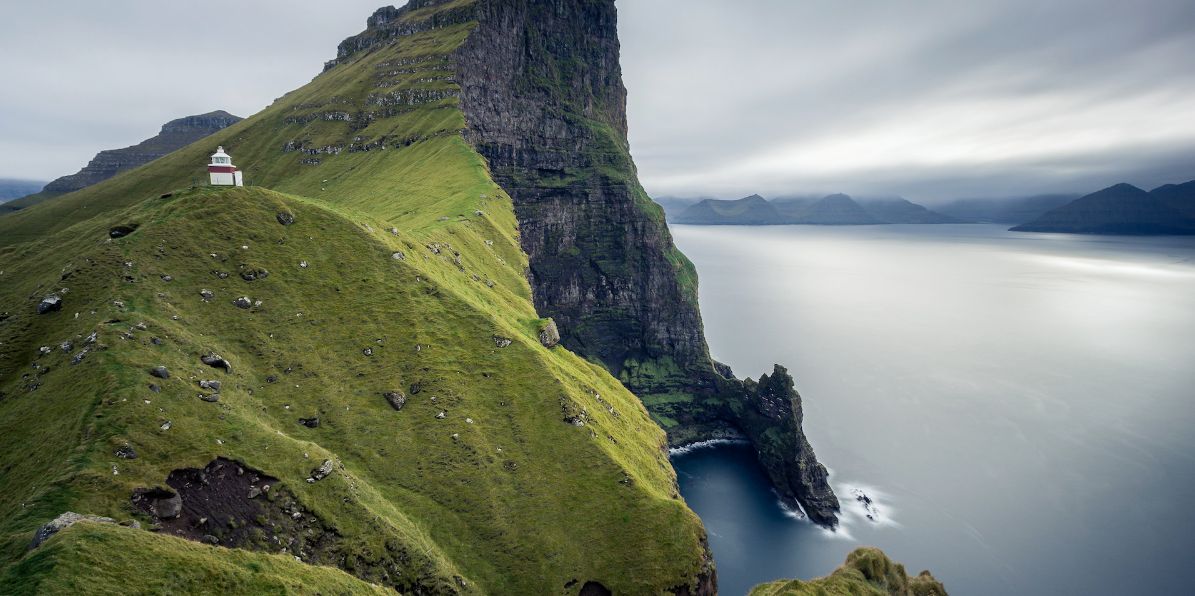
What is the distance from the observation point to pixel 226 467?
27.2 m

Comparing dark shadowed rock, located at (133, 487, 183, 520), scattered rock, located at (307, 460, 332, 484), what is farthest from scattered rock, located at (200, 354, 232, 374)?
dark shadowed rock, located at (133, 487, 183, 520)

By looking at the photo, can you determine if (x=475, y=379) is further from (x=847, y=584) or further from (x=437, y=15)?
(x=437, y=15)

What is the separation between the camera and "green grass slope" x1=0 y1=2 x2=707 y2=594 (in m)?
23.4

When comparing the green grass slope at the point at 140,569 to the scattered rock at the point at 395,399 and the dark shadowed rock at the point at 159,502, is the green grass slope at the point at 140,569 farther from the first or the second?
the scattered rock at the point at 395,399

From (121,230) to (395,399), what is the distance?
2525 centimetres

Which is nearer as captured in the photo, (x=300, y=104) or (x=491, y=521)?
(x=491, y=521)

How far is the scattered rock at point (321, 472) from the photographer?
98.3ft

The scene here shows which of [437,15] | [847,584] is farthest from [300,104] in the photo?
[847,584]

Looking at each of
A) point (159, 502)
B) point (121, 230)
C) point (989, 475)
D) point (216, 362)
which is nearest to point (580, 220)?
point (989, 475)

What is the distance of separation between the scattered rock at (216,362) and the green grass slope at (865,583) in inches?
1486

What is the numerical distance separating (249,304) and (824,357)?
181984 mm

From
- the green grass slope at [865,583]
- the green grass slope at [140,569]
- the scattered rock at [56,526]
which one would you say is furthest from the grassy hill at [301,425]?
the green grass slope at [865,583]

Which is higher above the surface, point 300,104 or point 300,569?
point 300,104

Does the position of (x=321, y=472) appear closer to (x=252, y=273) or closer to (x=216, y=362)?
(x=216, y=362)
